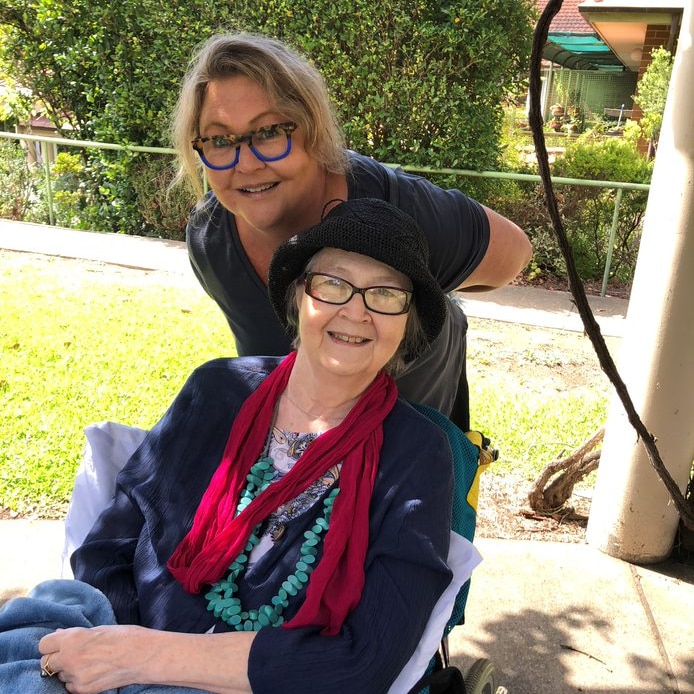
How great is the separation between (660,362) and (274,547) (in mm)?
1812

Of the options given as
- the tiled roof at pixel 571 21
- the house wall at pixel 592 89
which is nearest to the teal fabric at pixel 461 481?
the tiled roof at pixel 571 21

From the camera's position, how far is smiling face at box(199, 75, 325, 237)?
211 cm

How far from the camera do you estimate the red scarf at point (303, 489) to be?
5.58ft

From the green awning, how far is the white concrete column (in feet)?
45.5

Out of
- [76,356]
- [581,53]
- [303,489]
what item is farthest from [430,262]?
[581,53]

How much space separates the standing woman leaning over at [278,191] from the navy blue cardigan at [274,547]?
1.10 ft

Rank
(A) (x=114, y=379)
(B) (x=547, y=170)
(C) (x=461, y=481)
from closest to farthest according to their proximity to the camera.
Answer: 1. (B) (x=547, y=170)
2. (C) (x=461, y=481)
3. (A) (x=114, y=379)

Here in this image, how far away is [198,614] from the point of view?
6.01 feet

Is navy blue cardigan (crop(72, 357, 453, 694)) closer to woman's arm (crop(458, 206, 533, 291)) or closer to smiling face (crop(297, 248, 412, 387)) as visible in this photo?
smiling face (crop(297, 248, 412, 387))

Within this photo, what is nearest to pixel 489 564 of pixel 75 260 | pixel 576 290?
pixel 576 290

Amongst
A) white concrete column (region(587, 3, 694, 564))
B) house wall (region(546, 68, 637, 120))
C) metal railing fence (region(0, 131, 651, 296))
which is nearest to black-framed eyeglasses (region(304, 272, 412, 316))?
white concrete column (region(587, 3, 694, 564))

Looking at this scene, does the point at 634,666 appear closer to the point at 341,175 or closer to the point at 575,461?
the point at 575,461

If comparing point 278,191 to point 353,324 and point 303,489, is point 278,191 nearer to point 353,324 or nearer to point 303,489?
point 353,324

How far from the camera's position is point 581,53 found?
63.0 feet
